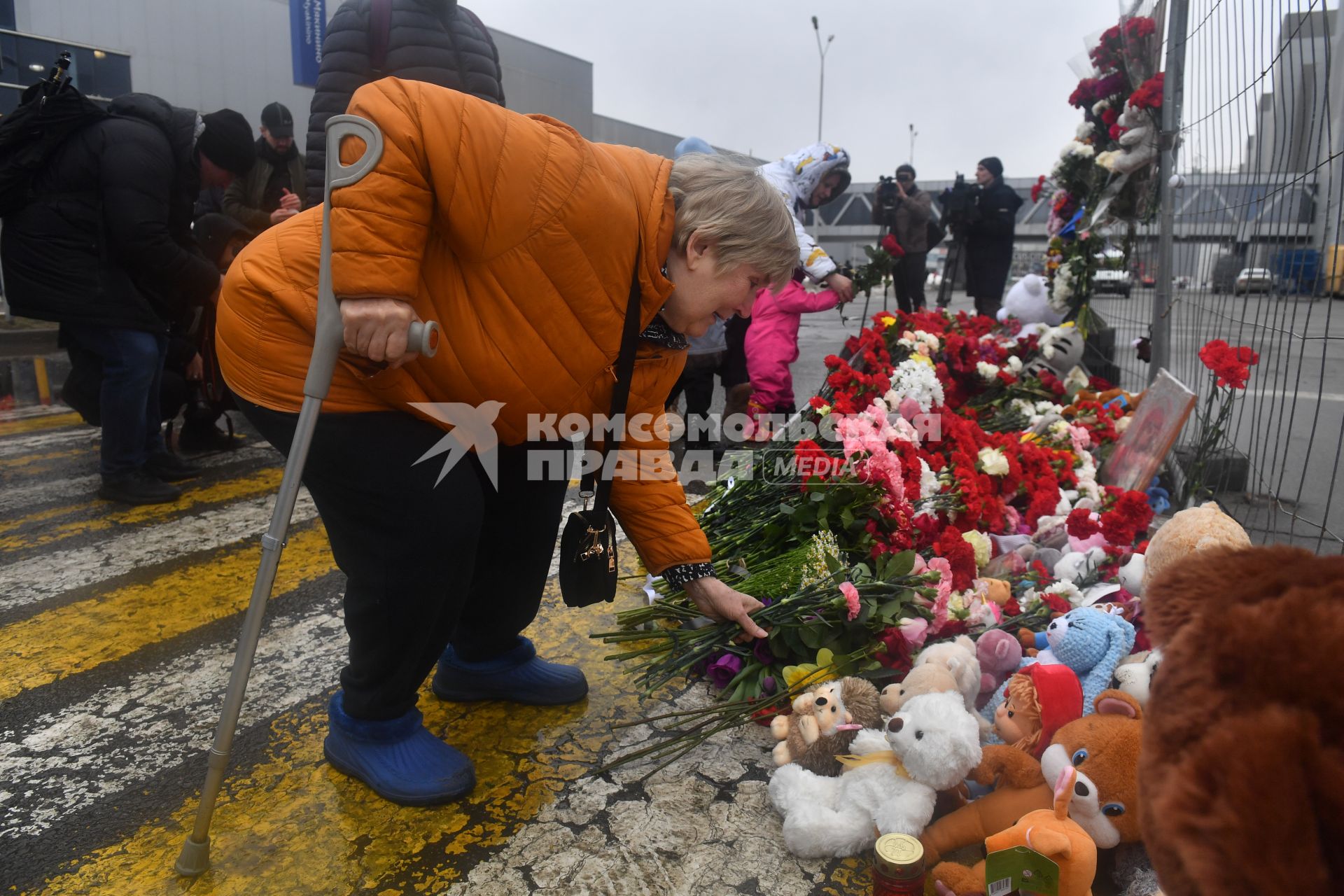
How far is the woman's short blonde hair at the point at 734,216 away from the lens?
1.91 m

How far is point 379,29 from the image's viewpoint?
3.33m

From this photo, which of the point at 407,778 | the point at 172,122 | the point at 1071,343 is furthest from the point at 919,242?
the point at 407,778

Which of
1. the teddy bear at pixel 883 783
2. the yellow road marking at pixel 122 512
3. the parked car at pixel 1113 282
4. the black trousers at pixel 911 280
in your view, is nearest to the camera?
the teddy bear at pixel 883 783

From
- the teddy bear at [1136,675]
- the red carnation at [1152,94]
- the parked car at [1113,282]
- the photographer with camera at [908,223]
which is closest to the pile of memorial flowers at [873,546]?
the teddy bear at [1136,675]

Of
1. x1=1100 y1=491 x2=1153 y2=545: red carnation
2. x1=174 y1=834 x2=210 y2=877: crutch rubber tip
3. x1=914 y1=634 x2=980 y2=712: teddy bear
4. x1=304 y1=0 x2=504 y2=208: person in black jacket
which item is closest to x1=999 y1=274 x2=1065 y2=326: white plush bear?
x1=1100 y1=491 x2=1153 y2=545: red carnation

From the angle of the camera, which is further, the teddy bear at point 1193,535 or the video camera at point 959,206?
the video camera at point 959,206

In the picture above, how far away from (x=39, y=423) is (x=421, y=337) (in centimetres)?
617

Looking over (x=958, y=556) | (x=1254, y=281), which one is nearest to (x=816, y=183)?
(x=1254, y=281)

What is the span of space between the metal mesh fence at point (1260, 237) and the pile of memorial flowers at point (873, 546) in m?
0.69

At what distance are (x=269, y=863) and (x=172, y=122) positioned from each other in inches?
150

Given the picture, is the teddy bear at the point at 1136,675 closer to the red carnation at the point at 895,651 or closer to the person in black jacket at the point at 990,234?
the red carnation at the point at 895,651

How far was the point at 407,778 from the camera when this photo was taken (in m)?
2.09

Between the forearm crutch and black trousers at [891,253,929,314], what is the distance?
9358 mm

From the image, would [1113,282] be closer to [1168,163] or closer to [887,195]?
[1168,163]
